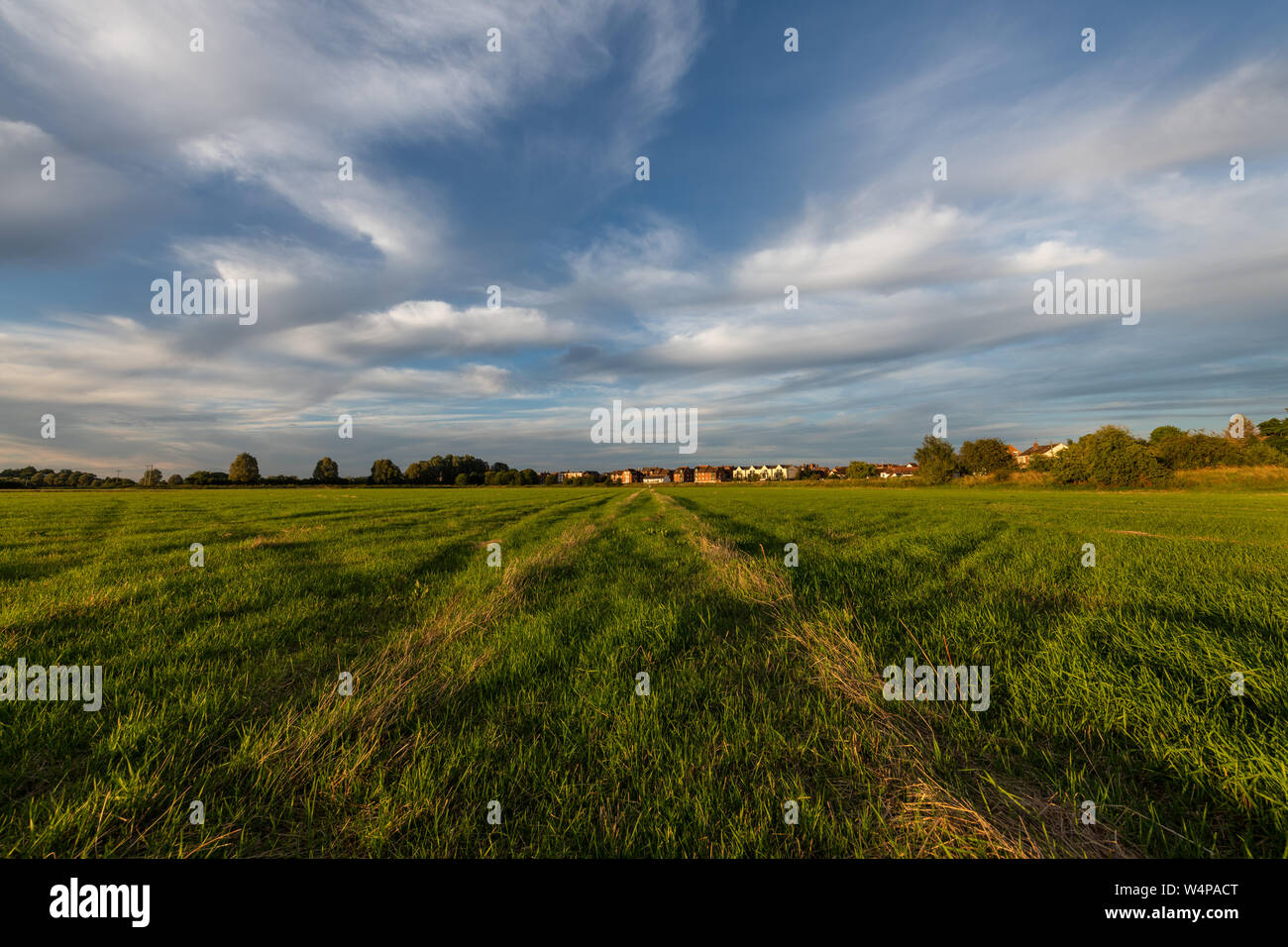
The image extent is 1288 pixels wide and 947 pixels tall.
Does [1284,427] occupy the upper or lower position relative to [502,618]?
upper

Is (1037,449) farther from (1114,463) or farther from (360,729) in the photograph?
(360,729)

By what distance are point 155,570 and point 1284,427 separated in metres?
154

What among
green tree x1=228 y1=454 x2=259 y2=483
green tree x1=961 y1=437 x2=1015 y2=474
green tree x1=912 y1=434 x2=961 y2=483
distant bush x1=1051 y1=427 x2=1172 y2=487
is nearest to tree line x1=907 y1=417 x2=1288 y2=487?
distant bush x1=1051 y1=427 x2=1172 y2=487

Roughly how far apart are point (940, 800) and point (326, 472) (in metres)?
158

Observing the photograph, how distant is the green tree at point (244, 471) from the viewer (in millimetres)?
124312

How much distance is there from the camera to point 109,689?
14.3 feet

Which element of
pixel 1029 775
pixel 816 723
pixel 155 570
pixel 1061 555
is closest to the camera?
pixel 1029 775

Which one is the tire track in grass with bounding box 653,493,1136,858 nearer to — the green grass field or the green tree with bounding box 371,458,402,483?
the green grass field

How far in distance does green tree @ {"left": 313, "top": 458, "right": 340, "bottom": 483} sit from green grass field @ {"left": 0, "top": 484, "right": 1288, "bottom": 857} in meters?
145

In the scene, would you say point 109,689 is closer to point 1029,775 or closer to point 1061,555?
point 1029,775

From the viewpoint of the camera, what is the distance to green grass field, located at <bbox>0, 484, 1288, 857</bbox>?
254cm

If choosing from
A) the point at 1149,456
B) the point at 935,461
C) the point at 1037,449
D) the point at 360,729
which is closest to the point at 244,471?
the point at 360,729
